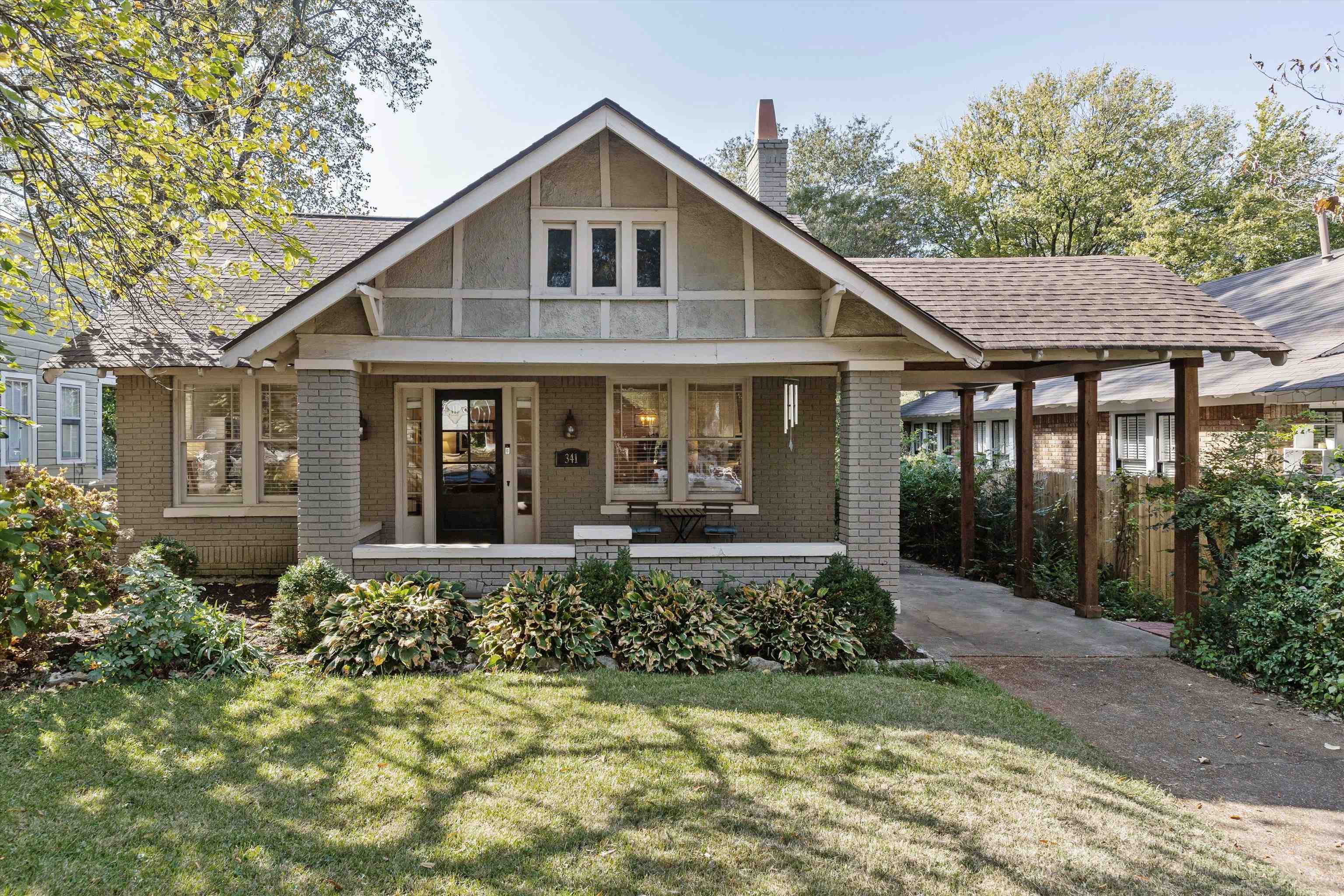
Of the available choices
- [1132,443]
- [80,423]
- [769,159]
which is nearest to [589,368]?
[769,159]

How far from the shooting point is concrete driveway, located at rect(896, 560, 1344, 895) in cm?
422

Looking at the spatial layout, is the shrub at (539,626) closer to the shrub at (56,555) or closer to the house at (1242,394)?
the shrub at (56,555)

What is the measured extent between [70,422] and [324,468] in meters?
14.1

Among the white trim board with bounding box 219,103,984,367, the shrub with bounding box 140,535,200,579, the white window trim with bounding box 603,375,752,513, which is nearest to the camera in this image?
the white trim board with bounding box 219,103,984,367

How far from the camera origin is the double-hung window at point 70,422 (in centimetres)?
1630

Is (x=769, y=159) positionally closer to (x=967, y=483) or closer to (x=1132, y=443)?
(x=967, y=483)

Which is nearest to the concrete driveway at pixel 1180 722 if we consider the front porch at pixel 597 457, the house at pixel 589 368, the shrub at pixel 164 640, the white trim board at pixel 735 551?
the white trim board at pixel 735 551

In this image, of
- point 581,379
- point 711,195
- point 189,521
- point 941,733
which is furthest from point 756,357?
point 189,521

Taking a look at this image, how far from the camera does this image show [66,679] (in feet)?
19.8

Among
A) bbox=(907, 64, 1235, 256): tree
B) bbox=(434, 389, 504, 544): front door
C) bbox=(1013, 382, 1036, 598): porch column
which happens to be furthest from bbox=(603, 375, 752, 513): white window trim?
bbox=(907, 64, 1235, 256): tree

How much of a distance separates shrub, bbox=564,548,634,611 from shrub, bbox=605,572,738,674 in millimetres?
76

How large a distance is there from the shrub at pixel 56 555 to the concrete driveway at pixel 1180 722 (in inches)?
313

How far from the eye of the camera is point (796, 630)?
22.5ft

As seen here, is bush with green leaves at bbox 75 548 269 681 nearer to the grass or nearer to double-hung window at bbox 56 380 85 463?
the grass
